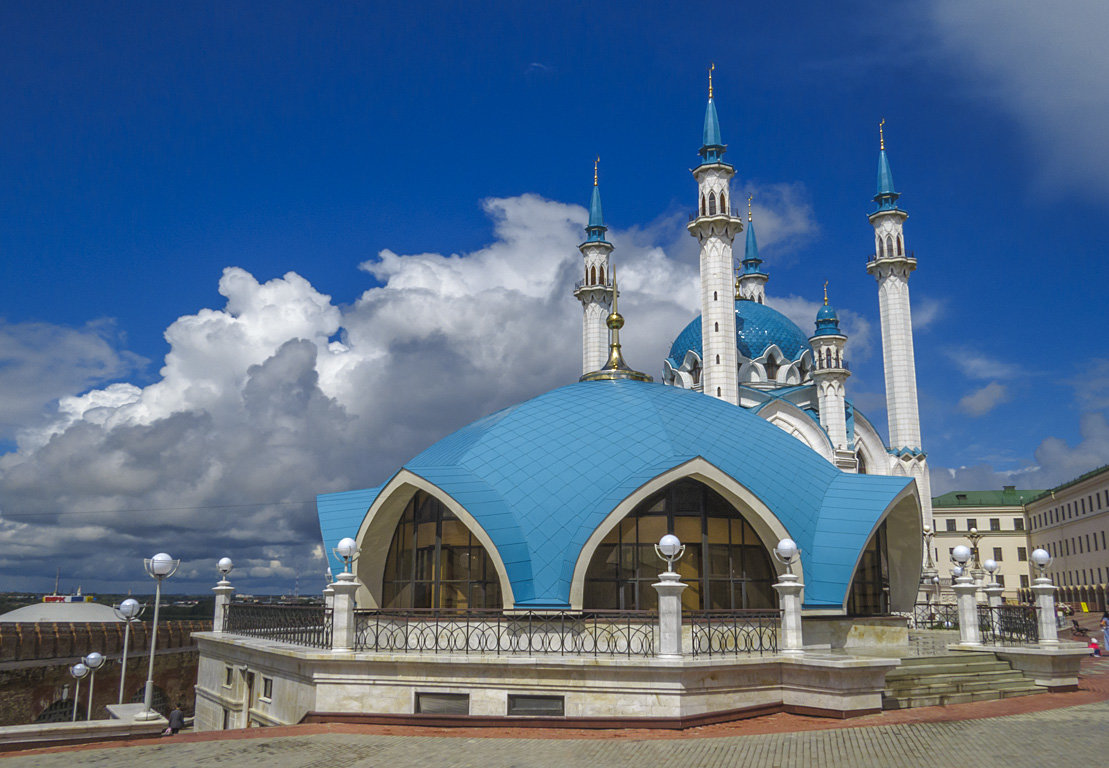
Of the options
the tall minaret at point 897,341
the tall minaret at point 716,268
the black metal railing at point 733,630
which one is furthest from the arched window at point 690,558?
the tall minaret at point 897,341

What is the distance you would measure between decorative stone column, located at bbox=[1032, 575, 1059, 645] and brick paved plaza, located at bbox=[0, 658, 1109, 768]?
13.2ft

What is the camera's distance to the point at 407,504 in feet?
65.8

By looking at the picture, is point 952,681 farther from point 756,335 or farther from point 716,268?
point 756,335

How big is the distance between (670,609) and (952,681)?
5.77 meters

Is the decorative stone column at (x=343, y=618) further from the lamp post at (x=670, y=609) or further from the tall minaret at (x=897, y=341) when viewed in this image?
the tall minaret at (x=897, y=341)

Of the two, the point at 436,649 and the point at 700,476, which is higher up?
the point at 700,476

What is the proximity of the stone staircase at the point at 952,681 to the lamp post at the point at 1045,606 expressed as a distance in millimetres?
1414

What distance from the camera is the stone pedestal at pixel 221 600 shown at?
68.8 ft

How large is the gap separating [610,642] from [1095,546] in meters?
54.7

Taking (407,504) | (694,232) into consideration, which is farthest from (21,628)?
(694,232)

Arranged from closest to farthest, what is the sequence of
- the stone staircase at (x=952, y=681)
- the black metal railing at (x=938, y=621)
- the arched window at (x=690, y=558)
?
1. the stone staircase at (x=952, y=681)
2. the arched window at (x=690, y=558)
3. the black metal railing at (x=938, y=621)

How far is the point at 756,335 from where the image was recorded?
→ 1981 inches

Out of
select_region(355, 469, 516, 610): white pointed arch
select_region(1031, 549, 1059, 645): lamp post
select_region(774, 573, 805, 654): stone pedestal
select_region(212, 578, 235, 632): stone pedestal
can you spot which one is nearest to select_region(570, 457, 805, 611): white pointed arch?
select_region(355, 469, 516, 610): white pointed arch

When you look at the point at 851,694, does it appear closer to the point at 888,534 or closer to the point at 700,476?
the point at 700,476
